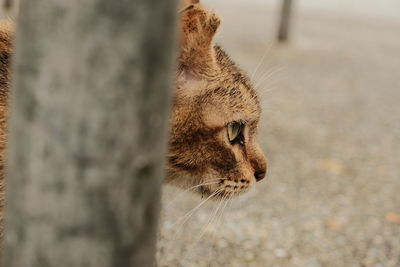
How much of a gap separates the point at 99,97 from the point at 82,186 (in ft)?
0.64

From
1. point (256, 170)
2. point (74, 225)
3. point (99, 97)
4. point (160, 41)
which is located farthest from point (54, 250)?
point (256, 170)

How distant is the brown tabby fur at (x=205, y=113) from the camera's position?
8.04 feet

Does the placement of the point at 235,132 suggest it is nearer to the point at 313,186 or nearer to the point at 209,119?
the point at 209,119

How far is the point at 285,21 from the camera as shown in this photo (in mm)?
11742

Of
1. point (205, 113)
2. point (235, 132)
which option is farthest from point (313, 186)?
point (205, 113)

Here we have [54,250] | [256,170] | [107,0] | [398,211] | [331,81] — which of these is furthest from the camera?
[331,81]

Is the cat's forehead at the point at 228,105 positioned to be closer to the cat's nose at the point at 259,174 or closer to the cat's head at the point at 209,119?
the cat's head at the point at 209,119

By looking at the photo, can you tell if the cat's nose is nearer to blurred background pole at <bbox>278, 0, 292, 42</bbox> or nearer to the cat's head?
the cat's head

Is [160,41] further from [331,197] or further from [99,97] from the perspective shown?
[331,197]

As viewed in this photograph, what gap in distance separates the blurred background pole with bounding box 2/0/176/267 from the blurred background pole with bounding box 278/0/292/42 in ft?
34.9

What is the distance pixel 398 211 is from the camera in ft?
15.3

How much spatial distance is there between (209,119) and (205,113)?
0.04 meters

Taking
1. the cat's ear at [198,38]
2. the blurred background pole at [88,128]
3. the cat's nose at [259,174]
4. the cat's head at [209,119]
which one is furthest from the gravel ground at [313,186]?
the blurred background pole at [88,128]

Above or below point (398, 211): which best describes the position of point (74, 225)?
above
